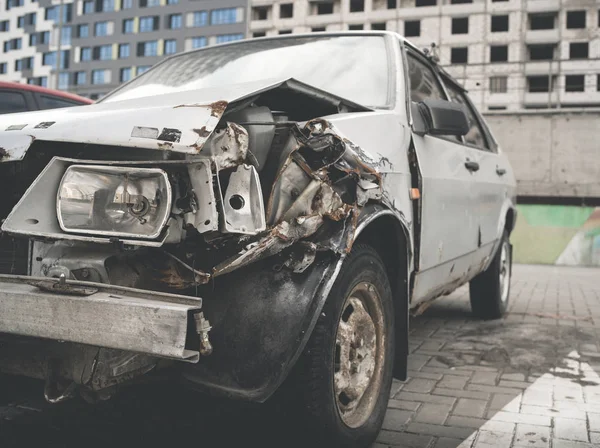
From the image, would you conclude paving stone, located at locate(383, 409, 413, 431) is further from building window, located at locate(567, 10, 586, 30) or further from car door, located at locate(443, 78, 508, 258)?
building window, located at locate(567, 10, 586, 30)

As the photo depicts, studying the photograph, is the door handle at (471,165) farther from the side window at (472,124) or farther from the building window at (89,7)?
the building window at (89,7)

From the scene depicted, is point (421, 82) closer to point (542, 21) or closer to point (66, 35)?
point (542, 21)

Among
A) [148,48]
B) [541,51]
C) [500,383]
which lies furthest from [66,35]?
[500,383]

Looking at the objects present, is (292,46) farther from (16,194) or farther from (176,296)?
Result: (176,296)

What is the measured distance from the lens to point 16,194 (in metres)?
2.19

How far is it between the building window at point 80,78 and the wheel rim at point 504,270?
233 ft

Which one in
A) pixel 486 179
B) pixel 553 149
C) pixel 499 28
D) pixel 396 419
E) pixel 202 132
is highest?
pixel 499 28

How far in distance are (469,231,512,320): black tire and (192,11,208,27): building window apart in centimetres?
6392

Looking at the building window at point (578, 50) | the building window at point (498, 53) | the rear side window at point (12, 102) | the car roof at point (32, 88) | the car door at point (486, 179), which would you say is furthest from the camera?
the building window at point (498, 53)

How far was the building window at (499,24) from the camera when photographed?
50.8 metres

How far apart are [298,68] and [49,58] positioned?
248 ft

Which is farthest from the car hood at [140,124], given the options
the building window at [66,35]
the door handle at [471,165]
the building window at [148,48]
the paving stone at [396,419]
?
the building window at [66,35]

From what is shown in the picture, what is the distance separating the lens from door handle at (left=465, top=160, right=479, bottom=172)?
420 centimetres

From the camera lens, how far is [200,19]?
216 feet
